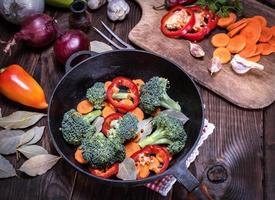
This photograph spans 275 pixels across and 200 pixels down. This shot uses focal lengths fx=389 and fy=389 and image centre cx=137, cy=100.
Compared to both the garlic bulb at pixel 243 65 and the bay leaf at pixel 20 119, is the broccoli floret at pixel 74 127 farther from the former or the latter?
the garlic bulb at pixel 243 65

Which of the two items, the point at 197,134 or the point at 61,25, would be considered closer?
the point at 197,134

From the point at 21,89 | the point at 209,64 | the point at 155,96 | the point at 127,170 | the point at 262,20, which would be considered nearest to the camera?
the point at 127,170

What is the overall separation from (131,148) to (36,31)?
21.9 inches

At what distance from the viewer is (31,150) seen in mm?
1135

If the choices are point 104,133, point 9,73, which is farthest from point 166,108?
point 9,73

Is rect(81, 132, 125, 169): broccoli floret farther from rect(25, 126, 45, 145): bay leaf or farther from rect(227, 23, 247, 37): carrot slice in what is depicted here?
rect(227, 23, 247, 37): carrot slice

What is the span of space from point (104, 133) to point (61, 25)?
0.58 meters

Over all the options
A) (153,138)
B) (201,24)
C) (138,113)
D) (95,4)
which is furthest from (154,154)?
(95,4)

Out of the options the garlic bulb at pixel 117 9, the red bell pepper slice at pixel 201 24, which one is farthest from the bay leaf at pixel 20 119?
the red bell pepper slice at pixel 201 24

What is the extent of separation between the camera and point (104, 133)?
107 centimetres

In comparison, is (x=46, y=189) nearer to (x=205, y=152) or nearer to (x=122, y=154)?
(x=122, y=154)

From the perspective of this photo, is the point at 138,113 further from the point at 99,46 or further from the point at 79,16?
the point at 79,16

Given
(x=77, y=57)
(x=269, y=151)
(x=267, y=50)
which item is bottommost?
(x=269, y=151)

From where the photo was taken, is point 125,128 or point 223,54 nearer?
point 125,128
